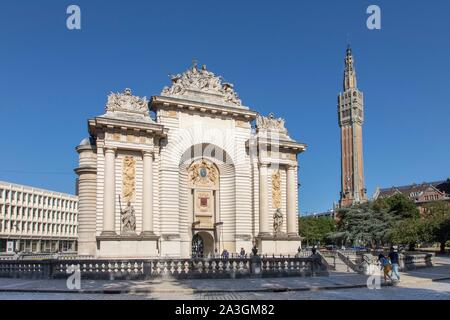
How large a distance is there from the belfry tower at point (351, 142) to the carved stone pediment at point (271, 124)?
272 ft

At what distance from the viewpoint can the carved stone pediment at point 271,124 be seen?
45688 millimetres

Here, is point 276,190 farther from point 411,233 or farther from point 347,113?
point 347,113

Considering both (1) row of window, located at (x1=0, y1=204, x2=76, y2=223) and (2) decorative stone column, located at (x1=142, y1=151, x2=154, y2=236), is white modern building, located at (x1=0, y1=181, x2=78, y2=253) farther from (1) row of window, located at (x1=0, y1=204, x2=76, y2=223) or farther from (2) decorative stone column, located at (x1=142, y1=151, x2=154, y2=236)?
(2) decorative stone column, located at (x1=142, y1=151, x2=154, y2=236)

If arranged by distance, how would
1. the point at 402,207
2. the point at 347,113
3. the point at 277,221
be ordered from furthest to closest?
the point at 347,113, the point at 402,207, the point at 277,221

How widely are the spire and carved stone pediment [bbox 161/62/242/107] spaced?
328 feet

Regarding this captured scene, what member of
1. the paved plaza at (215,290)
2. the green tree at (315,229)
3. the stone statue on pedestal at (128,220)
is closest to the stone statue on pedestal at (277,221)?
the stone statue on pedestal at (128,220)

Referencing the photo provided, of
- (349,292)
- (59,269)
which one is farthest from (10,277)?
(349,292)

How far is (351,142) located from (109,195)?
103645mm

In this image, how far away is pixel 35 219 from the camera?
10025cm

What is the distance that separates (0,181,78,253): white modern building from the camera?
3570 inches

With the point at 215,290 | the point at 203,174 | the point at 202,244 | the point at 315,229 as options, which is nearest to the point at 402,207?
the point at 315,229

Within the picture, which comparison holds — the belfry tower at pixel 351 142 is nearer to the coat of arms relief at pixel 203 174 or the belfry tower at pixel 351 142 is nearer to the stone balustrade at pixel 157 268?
the coat of arms relief at pixel 203 174

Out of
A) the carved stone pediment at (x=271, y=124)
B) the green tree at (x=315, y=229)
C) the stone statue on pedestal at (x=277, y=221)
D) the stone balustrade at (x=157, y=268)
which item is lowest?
the green tree at (x=315, y=229)
